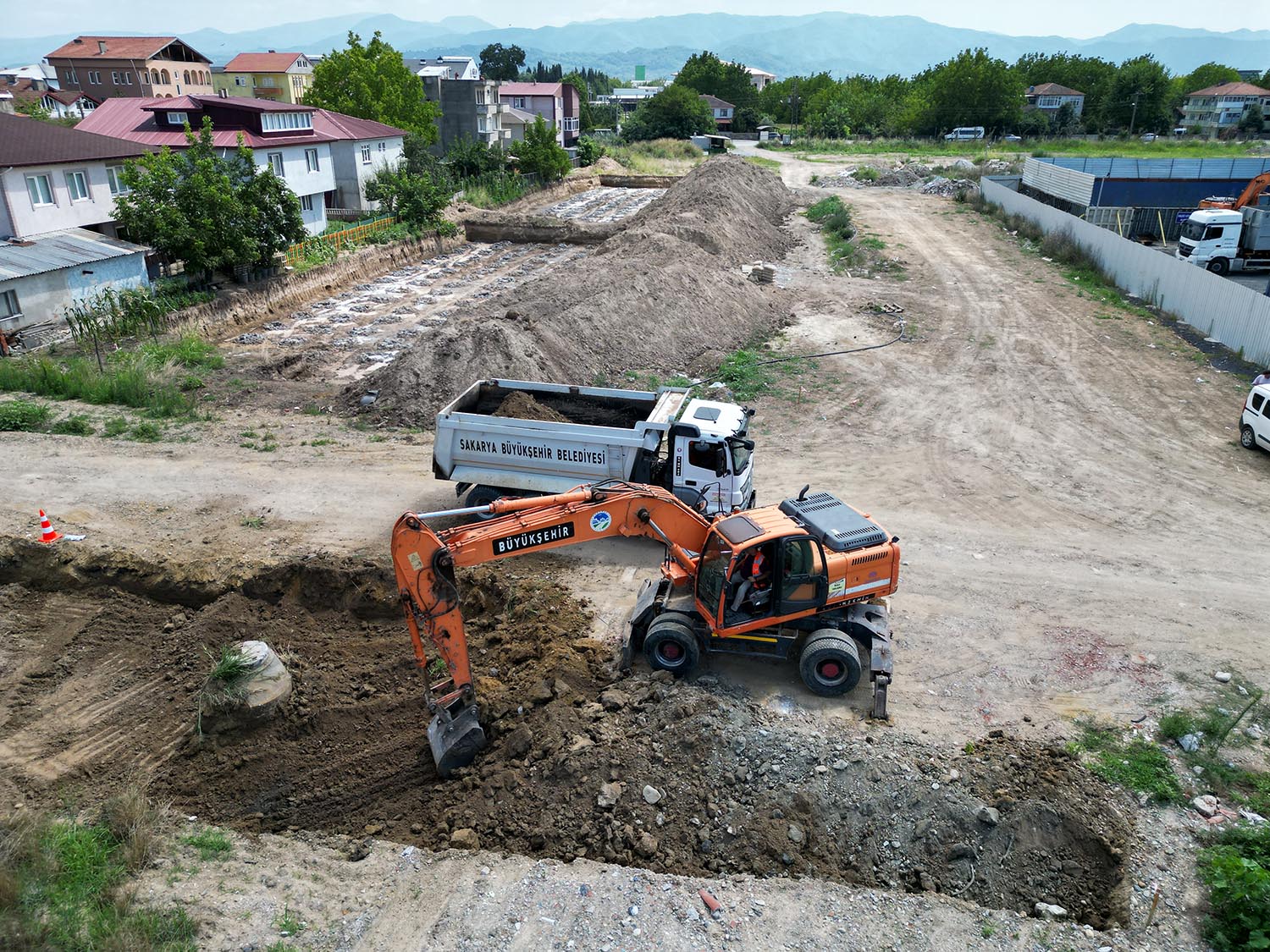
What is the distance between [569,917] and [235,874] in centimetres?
325

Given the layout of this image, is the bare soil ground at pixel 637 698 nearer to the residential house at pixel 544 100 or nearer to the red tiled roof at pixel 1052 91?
the residential house at pixel 544 100

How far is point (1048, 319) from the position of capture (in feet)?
89.6

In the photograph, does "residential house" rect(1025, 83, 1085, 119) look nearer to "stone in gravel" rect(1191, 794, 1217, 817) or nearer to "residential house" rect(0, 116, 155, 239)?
"residential house" rect(0, 116, 155, 239)

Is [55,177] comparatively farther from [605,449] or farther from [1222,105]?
[1222,105]

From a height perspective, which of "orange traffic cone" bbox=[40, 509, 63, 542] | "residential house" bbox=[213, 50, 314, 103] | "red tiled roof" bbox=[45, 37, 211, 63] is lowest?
"orange traffic cone" bbox=[40, 509, 63, 542]

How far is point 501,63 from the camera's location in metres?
148

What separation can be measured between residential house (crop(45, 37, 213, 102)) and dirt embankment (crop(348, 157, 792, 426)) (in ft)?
256

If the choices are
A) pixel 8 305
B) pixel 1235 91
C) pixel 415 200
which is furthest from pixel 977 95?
pixel 8 305

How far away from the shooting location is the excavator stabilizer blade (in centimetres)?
954

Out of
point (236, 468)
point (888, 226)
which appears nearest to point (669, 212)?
point (888, 226)

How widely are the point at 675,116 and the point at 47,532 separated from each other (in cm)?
7949

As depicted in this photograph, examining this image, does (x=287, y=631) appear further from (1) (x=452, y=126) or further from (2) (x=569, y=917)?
(1) (x=452, y=126)

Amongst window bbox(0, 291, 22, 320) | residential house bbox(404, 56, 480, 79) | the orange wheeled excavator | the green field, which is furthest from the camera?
residential house bbox(404, 56, 480, 79)

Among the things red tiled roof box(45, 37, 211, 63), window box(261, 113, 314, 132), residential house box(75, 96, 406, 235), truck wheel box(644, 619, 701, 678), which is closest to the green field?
residential house box(75, 96, 406, 235)
